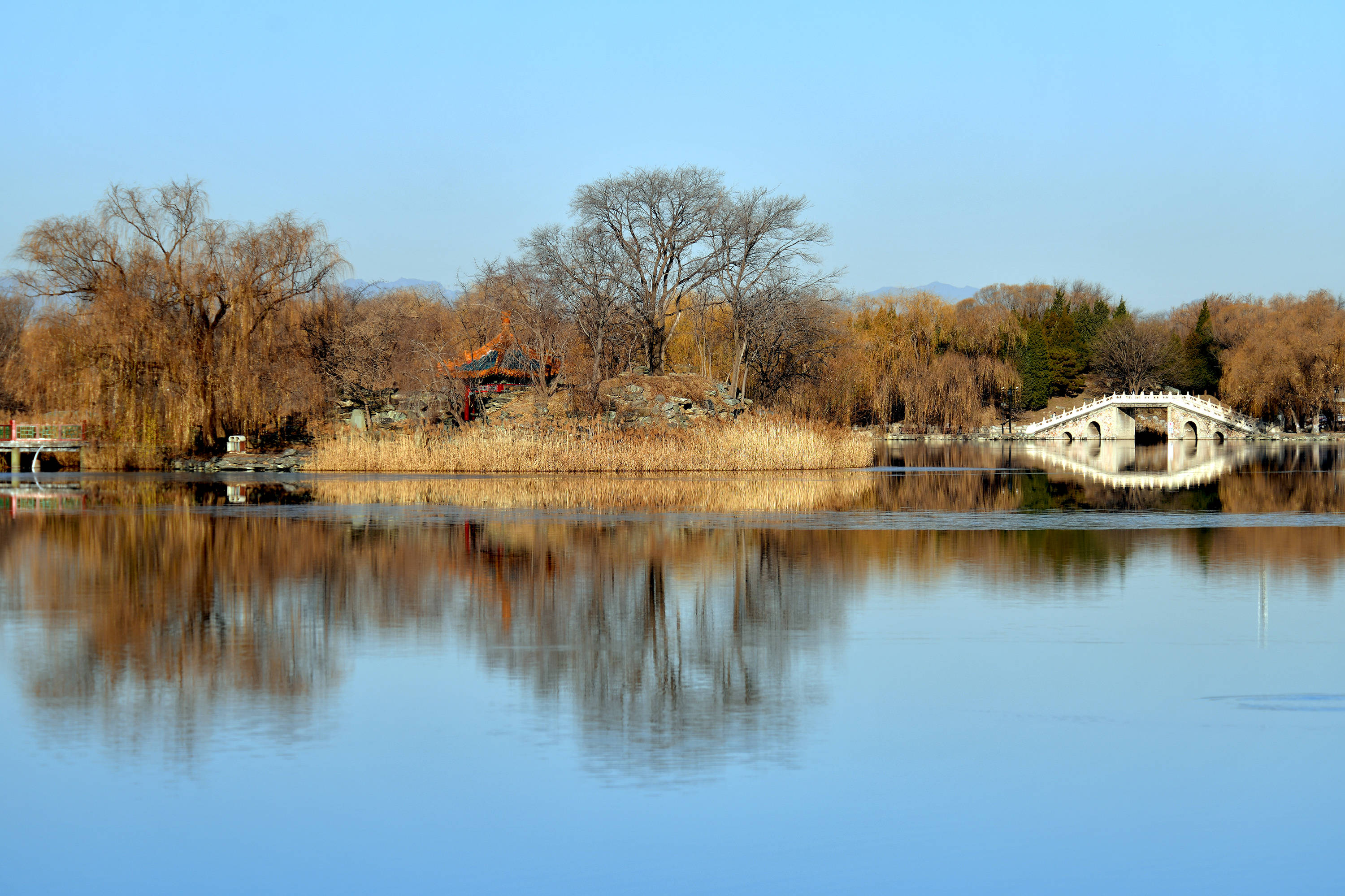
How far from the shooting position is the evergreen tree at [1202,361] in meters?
95.3

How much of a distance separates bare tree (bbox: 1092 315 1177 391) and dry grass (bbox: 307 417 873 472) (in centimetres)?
6816

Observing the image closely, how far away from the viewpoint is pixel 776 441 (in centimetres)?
3350

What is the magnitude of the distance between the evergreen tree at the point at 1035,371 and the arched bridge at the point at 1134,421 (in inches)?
232

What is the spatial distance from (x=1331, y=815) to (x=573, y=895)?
11.1ft

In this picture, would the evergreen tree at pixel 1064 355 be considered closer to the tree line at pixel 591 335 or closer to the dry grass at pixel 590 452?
the tree line at pixel 591 335

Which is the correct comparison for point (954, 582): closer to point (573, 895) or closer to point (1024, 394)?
point (573, 895)

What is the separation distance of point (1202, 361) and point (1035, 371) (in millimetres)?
13843

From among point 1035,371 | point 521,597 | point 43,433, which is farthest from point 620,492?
point 1035,371

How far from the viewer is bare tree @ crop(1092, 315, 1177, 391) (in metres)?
95.6

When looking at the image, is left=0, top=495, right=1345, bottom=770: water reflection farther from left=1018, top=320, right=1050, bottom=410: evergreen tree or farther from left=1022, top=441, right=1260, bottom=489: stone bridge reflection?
left=1018, top=320, right=1050, bottom=410: evergreen tree

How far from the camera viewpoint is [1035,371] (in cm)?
9275

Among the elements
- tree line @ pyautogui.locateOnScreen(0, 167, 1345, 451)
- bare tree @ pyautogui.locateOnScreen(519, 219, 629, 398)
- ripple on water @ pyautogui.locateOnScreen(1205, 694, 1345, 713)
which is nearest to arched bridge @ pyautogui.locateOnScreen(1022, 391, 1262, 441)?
tree line @ pyautogui.locateOnScreen(0, 167, 1345, 451)

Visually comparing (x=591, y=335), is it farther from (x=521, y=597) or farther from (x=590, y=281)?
(x=521, y=597)

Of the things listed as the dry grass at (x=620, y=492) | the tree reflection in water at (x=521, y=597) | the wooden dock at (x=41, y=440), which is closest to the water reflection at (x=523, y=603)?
the tree reflection in water at (x=521, y=597)
